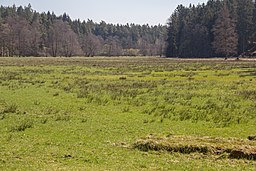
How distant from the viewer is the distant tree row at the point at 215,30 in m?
123

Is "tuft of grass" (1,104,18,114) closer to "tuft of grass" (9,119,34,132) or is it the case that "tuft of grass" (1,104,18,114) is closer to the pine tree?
"tuft of grass" (9,119,34,132)

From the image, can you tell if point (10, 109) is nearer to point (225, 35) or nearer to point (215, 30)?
point (225, 35)

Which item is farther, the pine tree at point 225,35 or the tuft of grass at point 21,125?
the pine tree at point 225,35

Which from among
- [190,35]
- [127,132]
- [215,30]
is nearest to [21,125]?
[127,132]

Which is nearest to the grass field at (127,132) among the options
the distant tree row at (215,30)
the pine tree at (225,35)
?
the pine tree at (225,35)

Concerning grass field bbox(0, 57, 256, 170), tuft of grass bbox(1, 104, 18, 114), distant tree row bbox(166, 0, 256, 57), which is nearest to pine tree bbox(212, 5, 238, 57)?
distant tree row bbox(166, 0, 256, 57)

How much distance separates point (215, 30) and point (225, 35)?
7.15m

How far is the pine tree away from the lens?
119562 mm

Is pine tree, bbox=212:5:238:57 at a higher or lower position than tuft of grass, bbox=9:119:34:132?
higher

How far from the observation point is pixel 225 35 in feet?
397

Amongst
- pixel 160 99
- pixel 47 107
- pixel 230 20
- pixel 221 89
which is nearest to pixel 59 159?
pixel 47 107

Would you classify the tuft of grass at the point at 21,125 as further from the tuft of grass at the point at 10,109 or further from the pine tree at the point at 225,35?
the pine tree at the point at 225,35

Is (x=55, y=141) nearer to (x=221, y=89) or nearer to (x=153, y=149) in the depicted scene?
(x=153, y=149)

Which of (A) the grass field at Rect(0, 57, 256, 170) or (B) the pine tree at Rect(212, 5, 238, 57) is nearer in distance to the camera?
(A) the grass field at Rect(0, 57, 256, 170)
